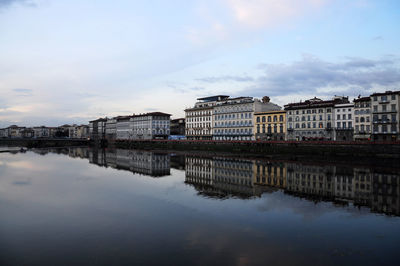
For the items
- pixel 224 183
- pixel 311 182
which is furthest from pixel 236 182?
pixel 311 182

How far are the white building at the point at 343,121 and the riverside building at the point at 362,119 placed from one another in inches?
44.3

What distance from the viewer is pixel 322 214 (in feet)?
68.8

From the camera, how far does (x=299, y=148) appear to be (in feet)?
233

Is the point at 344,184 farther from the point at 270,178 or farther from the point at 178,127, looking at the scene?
the point at 178,127

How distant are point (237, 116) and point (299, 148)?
35.5 metres

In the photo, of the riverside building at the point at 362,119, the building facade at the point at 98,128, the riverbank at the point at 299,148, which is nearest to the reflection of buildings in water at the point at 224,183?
the riverbank at the point at 299,148

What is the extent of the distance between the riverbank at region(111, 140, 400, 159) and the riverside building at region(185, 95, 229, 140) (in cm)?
1151

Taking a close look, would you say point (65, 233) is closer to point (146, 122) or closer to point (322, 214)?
point (322, 214)

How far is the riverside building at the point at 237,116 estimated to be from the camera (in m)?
98.9

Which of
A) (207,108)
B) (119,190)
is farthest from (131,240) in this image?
(207,108)

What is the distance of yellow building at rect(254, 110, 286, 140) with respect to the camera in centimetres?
8950

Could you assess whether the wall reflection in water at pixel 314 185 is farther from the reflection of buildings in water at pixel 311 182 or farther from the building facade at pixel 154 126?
the building facade at pixel 154 126

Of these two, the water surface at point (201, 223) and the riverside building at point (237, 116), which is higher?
the riverside building at point (237, 116)

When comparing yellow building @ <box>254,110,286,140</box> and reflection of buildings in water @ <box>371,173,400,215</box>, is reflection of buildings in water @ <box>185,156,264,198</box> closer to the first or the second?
reflection of buildings in water @ <box>371,173,400,215</box>
